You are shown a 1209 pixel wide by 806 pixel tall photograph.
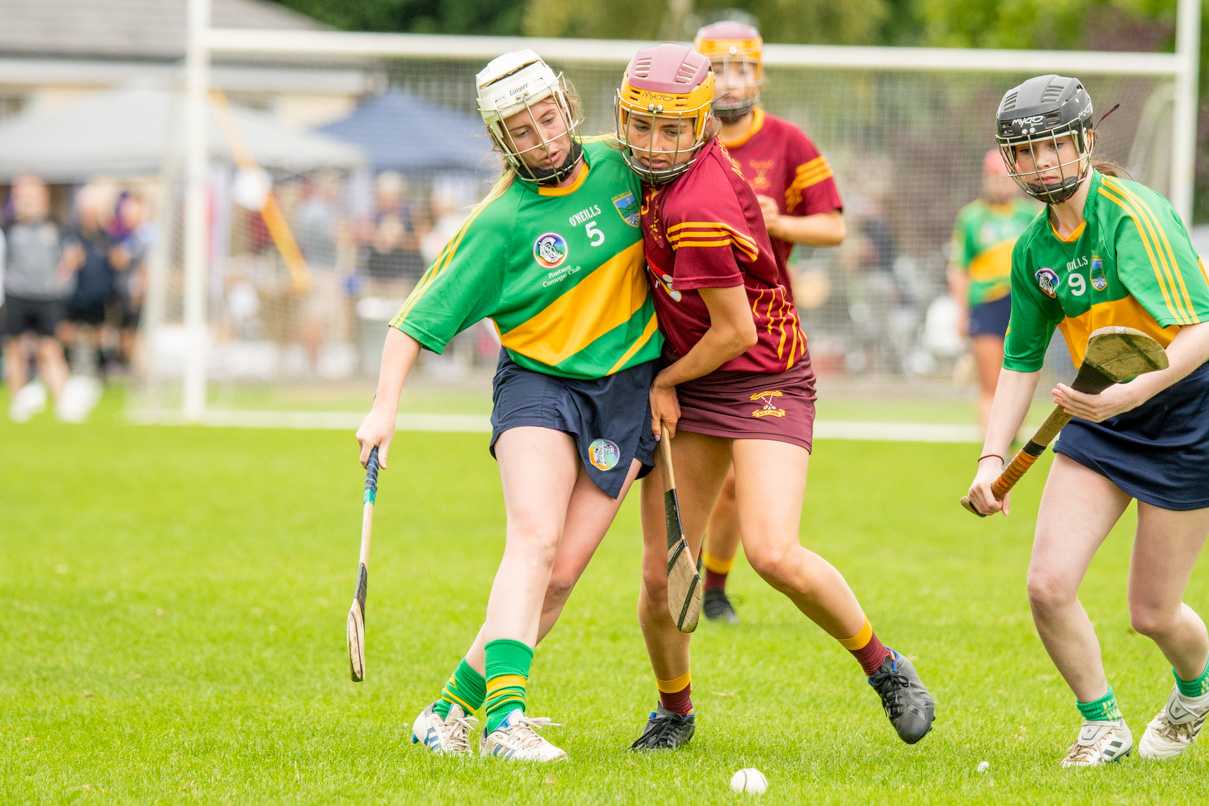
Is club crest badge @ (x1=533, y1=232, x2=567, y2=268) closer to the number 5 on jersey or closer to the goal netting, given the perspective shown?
the number 5 on jersey

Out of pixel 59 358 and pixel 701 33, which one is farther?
pixel 59 358

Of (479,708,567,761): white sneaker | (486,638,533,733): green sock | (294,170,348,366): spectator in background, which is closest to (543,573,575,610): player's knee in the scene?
(486,638,533,733): green sock

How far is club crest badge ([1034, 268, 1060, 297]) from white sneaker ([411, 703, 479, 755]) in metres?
2.06

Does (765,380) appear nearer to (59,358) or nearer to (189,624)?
(189,624)

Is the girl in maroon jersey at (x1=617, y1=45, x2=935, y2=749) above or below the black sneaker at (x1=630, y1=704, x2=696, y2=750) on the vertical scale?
above

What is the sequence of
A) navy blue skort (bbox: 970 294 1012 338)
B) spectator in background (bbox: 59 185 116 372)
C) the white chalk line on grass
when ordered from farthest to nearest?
spectator in background (bbox: 59 185 116 372)
the white chalk line on grass
navy blue skort (bbox: 970 294 1012 338)

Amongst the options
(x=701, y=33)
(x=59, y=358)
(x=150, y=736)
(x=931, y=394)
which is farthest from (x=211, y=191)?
(x=150, y=736)

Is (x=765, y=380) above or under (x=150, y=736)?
above

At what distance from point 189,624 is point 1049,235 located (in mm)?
3796

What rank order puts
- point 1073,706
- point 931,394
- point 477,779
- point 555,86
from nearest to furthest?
point 477,779 < point 555,86 < point 1073,706 < point 931,394

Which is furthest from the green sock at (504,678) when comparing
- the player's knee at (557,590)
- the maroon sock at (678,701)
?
the maroon sock at (678,701)

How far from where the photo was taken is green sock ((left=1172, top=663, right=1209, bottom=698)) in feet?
13.3

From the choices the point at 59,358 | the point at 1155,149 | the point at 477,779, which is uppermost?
the point at 1155,149

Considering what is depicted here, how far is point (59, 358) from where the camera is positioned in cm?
1478
